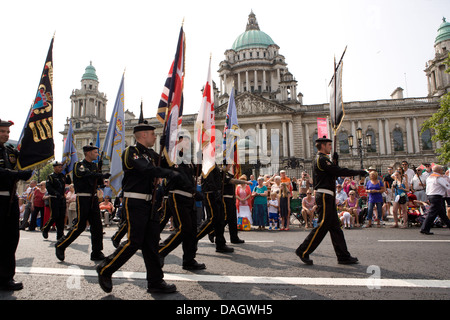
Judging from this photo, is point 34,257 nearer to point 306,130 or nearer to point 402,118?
point 306,130

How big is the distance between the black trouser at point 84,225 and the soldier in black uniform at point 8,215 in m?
1.60

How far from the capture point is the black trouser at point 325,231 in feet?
16.0

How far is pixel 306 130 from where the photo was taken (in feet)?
160

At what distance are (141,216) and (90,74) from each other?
231ft

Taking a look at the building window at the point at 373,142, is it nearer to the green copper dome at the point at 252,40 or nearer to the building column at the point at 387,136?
the building column at the point at 387,136

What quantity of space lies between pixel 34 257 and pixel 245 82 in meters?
65.5

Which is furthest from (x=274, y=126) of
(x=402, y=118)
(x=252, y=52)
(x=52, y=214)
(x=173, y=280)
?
(x=173, y=280)

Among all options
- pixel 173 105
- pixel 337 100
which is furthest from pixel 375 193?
pixel 173 105

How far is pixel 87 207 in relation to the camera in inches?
236

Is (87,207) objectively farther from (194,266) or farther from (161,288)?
(161,288)

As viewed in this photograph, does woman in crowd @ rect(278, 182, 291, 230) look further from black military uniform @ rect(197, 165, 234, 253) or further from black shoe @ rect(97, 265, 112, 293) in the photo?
black shoe @ rect(97, 265, 112, 293)

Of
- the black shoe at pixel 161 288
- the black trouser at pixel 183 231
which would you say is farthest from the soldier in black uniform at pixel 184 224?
the black shoe at pixel 161 288

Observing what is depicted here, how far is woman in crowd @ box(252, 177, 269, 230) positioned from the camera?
11188mm

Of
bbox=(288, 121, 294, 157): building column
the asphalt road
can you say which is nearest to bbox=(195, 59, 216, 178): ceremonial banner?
the asphalt road
